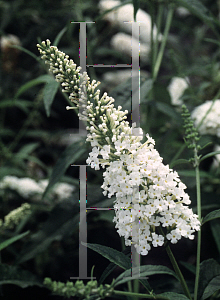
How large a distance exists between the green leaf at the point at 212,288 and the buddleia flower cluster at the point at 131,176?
0.52 feet

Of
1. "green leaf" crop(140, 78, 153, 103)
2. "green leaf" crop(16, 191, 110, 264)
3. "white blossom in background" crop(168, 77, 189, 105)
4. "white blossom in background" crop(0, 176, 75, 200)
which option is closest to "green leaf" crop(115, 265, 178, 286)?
"green leaf" crop(16, 191, 110, 264)

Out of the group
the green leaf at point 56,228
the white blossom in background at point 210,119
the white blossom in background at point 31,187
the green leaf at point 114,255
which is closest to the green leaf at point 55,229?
the green leaf at point 56,228

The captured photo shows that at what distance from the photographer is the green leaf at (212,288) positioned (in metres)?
0.70

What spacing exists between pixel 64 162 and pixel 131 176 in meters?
0.45

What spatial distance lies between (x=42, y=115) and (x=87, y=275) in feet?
4.38

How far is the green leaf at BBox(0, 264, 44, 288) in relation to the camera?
98cm

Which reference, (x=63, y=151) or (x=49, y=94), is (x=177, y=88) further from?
(x=49, y=94)

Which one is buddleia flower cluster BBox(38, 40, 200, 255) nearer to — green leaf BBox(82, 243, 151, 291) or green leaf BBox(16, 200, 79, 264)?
green leaf BBox(82, 243, 151, 291)

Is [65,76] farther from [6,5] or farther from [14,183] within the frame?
[6,5]

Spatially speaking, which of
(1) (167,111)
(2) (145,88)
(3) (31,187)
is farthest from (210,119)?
(3) (31,187)

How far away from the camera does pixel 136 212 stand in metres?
0.63

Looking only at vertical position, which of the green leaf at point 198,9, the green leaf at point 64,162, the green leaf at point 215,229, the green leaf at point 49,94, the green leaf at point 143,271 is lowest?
the green leaf at point 143,271

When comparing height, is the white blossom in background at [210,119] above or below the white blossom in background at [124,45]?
below

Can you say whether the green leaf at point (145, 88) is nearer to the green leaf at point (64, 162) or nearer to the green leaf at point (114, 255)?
the green leaf at point (64, 162)
